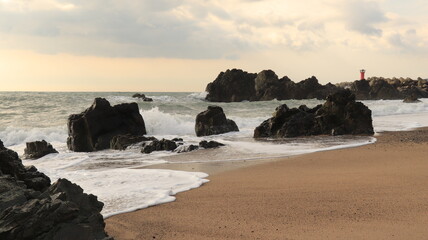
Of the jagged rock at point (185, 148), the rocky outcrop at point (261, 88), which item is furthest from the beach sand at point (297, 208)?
the rocky outcrop at point (261, 88)

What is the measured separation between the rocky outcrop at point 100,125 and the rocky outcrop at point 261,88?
63123mm

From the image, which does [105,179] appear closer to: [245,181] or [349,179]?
[245,181]

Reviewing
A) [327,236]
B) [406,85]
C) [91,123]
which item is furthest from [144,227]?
[406,85]

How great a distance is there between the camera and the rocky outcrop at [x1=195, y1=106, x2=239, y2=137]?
20734mm

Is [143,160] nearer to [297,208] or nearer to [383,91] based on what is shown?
[297,208]

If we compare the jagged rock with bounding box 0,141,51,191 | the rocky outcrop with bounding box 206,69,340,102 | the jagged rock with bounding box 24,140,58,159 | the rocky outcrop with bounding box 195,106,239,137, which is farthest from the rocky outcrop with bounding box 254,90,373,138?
the rocky outcrop with bounding box 206,69,340,102

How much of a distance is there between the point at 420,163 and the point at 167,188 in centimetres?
610

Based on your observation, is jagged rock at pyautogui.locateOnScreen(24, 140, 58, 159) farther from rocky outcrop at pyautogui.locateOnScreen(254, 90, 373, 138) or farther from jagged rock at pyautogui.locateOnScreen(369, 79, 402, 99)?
jagged rock at pyautogui.locateOnScreen(369, 79, 402, 99)

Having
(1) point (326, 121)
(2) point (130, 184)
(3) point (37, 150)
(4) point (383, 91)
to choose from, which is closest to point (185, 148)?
(3) point (37, 150)

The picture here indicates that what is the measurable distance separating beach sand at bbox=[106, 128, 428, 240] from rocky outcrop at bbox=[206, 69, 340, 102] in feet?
241

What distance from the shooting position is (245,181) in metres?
8.42

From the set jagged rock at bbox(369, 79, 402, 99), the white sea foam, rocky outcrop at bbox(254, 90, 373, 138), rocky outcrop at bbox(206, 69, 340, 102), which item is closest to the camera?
the white sea foam

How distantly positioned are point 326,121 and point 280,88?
64282 millimetres

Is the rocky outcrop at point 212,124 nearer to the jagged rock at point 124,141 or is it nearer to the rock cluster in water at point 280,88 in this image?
the jagged rock at point 124,141
